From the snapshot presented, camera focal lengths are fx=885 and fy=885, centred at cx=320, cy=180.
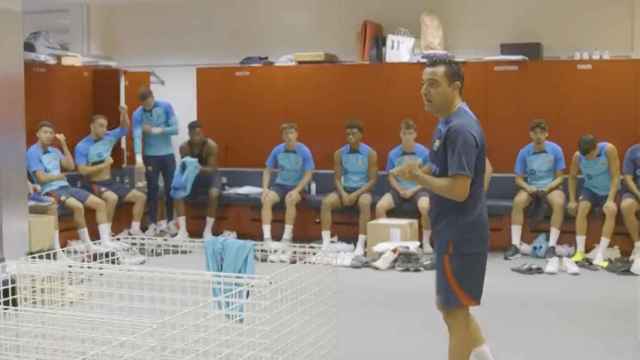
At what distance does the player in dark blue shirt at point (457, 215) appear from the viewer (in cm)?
357

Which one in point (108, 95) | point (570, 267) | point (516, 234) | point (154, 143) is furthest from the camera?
point (108, 95)

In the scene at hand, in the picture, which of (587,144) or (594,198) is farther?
(594,198)

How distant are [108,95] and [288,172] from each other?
259 centimetres

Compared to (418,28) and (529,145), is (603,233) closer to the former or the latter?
(529,145)

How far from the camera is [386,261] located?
26.7 feet

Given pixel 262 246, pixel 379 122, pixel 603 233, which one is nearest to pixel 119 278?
pixel 262 246

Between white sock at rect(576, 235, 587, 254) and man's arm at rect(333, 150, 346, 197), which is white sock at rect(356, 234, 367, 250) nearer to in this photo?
man's arm at rect(333, 150, 346, 197)

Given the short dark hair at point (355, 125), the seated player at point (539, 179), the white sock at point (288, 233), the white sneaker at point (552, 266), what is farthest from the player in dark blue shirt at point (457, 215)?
the short dark hair at point (355, 125)

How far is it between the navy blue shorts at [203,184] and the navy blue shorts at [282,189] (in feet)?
2.60

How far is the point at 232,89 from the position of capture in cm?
1075

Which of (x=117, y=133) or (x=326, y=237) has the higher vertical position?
(x=117, y=133)

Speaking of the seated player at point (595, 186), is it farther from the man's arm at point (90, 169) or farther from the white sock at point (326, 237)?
the man's arm at point (90, 169)

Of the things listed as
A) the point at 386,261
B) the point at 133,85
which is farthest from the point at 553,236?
the point at 133,85

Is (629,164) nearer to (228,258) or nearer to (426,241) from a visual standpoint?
(426,241)
